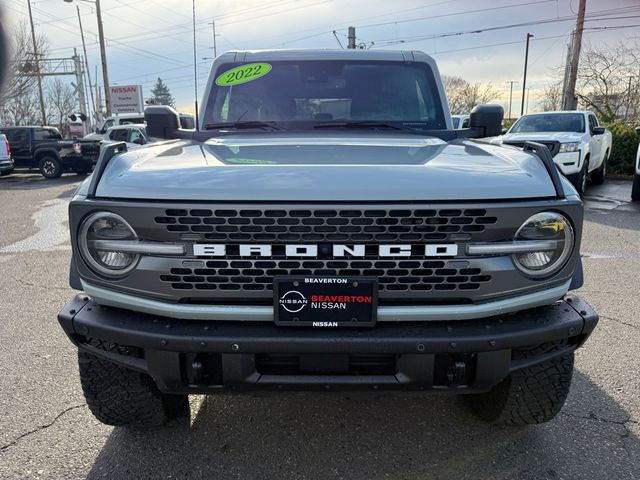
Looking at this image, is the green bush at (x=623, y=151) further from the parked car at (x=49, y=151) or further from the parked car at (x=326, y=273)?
the parked car at (x=49, y=151)

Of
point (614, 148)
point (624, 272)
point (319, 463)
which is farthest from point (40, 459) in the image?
point (614, 148)

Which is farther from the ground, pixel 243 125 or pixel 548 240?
pixel 243 125

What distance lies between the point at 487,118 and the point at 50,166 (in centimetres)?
1782

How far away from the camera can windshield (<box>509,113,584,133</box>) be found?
37.1ft

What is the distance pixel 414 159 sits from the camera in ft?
7.58

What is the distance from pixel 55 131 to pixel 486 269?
20.1m

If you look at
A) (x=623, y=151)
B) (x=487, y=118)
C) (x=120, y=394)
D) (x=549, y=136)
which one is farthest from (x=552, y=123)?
(x=120, y=394)

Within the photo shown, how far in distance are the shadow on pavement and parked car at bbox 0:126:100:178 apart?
15991 mm

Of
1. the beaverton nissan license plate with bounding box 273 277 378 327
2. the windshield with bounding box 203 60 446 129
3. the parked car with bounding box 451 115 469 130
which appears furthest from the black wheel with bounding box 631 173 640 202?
the beaverton nissan license plate with bounding box 273 277 378 327

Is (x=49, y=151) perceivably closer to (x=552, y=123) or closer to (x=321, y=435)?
(x=552, y=123)

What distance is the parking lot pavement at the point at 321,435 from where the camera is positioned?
241cm

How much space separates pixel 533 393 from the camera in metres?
2.42

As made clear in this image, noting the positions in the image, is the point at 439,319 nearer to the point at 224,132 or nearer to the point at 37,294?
the point at 224,132

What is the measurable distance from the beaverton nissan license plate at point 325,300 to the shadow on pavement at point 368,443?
0.45m
